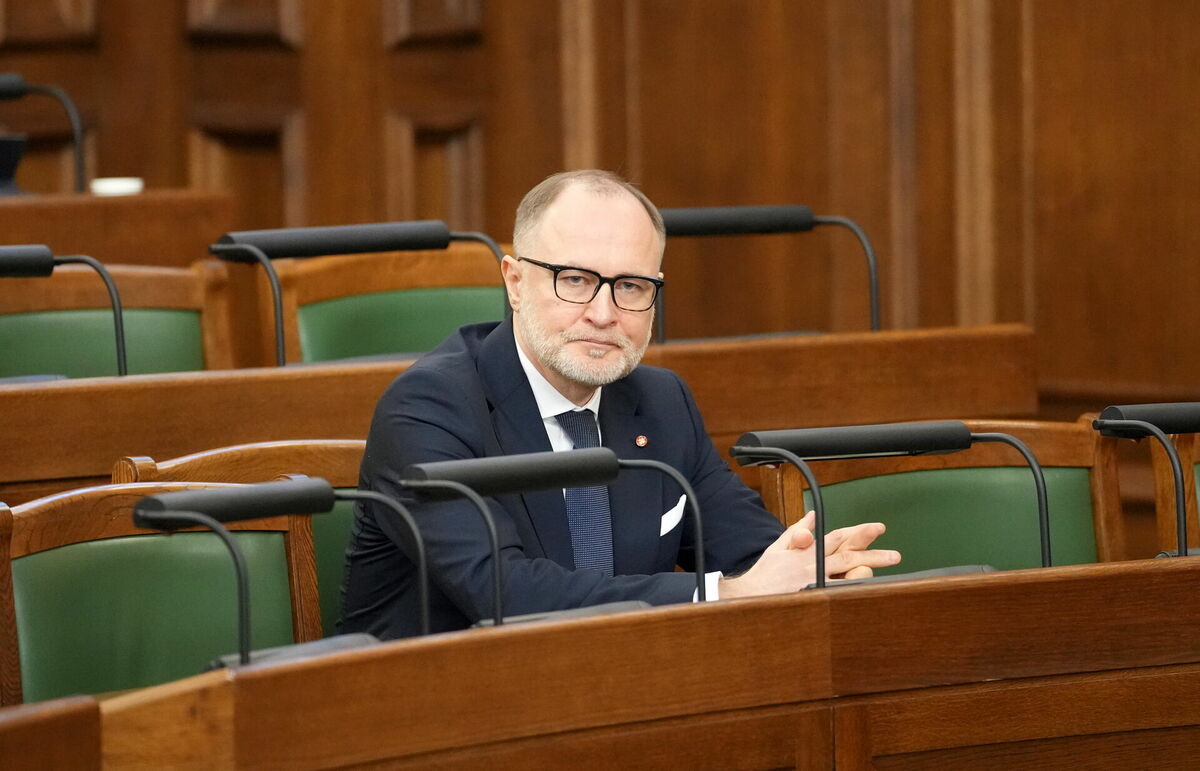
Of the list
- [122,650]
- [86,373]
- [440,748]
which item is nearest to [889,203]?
[86,373]

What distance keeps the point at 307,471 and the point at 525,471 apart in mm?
607

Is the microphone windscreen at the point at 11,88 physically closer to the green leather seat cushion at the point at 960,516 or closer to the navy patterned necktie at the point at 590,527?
the navy patterned necktie at the point at 590,527

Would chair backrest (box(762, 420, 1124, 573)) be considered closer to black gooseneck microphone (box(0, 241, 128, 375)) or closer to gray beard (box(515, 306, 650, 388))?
gray beard (box(515, 306, 650, 388))

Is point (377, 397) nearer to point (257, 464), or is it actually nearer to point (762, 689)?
point (257, 464)

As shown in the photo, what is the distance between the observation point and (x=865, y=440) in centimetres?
176

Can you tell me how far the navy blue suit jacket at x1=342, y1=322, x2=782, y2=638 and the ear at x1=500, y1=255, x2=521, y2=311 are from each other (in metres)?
0.04

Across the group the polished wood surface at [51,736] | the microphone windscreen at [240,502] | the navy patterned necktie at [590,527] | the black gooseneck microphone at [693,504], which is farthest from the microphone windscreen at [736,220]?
the polished wood surface at [51,736]

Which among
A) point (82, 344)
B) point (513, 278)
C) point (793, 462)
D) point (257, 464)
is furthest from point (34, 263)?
point (793, 462)

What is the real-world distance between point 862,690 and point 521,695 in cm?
33

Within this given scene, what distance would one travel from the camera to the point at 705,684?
1478 mm

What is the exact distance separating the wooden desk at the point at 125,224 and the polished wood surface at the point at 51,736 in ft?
7.80

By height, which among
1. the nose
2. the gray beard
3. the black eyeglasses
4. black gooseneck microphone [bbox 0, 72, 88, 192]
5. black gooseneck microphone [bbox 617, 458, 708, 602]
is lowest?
black gooseneck microphone [bbox 617, 458, 708, 602]

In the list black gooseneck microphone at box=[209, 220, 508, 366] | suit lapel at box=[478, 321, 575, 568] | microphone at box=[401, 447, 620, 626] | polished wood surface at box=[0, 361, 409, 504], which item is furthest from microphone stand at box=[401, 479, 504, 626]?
black gooseneck microphone at box=[209, 220, 508, 366]

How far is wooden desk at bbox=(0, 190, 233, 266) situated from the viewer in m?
3.45
